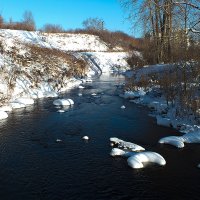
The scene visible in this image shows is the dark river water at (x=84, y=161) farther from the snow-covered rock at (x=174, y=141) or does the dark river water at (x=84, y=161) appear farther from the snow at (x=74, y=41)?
the snow at (x=74, y=41)

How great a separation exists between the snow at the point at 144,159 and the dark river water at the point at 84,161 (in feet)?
0.70

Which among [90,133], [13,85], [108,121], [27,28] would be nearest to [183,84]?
[108,121]

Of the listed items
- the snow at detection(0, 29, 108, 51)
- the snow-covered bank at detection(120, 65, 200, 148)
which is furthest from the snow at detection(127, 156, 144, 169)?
the snow at detection(0, 29, 108, 51)

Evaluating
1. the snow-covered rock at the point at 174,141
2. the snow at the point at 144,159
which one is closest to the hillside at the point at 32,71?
the snow-covered rock at the point at 174,141

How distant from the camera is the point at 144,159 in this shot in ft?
Result: 33.9

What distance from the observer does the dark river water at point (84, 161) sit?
838 cm

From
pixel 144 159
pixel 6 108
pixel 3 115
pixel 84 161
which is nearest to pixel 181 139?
pixel 144 159

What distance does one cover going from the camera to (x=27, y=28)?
52.7m

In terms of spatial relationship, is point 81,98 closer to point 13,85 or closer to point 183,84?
point 13,85

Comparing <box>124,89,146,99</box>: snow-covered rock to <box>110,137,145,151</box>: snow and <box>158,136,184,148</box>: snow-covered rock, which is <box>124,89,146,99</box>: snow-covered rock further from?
<box>110,137,145,151</box>: snow

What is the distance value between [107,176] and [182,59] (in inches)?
366

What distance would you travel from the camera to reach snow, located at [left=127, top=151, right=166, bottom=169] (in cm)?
998

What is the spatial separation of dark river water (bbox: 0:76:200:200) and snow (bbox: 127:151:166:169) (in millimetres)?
213

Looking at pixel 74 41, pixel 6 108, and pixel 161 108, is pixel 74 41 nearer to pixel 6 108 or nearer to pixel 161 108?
pixel 6 108
